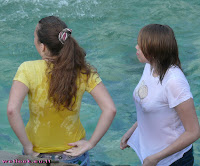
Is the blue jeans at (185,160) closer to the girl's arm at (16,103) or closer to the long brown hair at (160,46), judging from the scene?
the long brown hair at (160,46)

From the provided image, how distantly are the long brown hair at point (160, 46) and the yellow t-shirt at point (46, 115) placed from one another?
389mm

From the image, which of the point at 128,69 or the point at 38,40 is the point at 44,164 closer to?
the point at 38,40

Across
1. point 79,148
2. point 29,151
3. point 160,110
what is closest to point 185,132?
point 160,110

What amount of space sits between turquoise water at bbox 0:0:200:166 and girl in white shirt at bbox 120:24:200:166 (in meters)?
1.90

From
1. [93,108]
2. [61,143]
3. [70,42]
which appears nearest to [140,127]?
[61,143]

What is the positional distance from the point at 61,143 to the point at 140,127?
1.87ft

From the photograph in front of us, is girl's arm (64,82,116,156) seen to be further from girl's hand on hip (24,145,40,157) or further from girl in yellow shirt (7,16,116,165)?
girl's hand on hip (24,145,40,157)

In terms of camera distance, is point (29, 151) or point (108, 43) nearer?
point (29, 151)

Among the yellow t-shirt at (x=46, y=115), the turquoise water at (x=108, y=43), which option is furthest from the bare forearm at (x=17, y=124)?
the turquoise water at (x=108, y=43)

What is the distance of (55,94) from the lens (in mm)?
2480

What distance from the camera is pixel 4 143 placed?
488 cm

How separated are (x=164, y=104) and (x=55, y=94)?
2.31ft

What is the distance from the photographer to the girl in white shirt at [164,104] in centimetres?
239

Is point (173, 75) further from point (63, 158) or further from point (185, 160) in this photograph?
point (63, 158)
